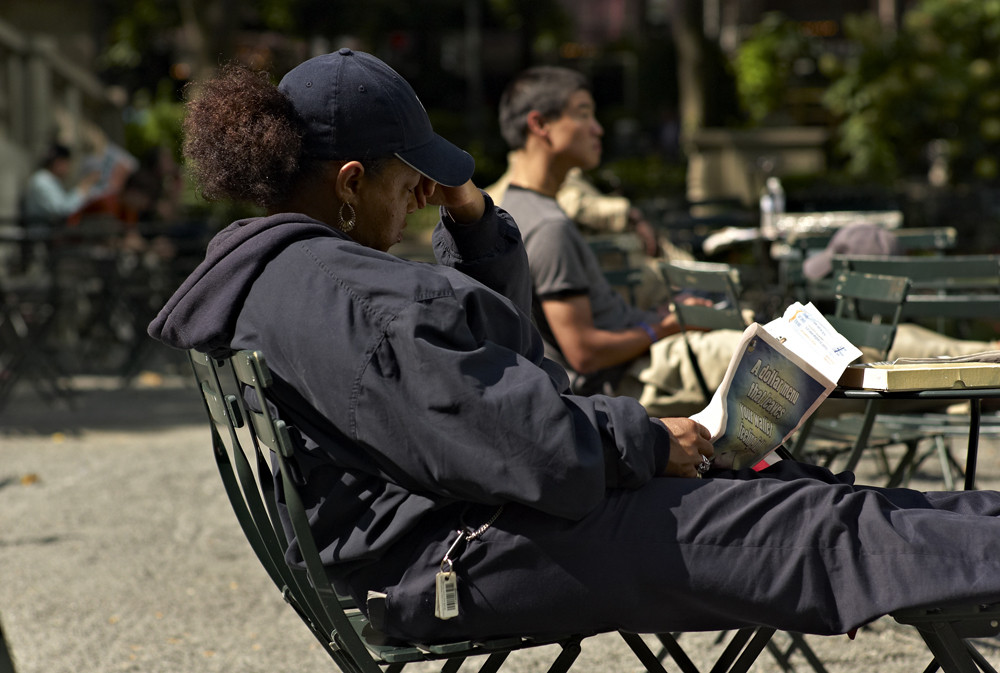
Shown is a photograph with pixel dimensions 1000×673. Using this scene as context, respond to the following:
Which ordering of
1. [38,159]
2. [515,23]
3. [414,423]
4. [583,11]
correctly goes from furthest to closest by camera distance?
[583,11]
[515,23]
[38,159]
[414,423]

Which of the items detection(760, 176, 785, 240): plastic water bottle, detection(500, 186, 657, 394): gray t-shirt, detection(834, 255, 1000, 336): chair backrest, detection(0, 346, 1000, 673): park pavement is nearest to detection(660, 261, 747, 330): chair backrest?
detection(500, 186, 657, 394): gray t-shirt

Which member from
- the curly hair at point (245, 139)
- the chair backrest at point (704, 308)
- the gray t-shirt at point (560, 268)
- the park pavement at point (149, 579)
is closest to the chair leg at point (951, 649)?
the curly hair at point (245, 139)

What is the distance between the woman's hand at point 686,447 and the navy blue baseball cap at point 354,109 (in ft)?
2.29

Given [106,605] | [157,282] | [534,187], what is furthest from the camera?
[157,282]

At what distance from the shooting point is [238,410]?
2240mm

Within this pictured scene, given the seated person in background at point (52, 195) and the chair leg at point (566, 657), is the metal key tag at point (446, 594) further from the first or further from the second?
the seated person in background at point (52, 195)

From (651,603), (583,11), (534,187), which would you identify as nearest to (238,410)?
(651,603)

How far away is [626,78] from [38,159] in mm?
15989

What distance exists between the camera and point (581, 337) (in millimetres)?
4094

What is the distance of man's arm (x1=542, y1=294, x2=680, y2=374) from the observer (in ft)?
13.4

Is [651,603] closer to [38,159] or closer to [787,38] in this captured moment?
[38,159]

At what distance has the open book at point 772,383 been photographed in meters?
2.33

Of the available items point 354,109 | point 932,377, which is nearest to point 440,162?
point 354,109

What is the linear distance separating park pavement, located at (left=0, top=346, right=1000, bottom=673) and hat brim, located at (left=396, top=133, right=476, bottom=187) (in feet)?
5.92
